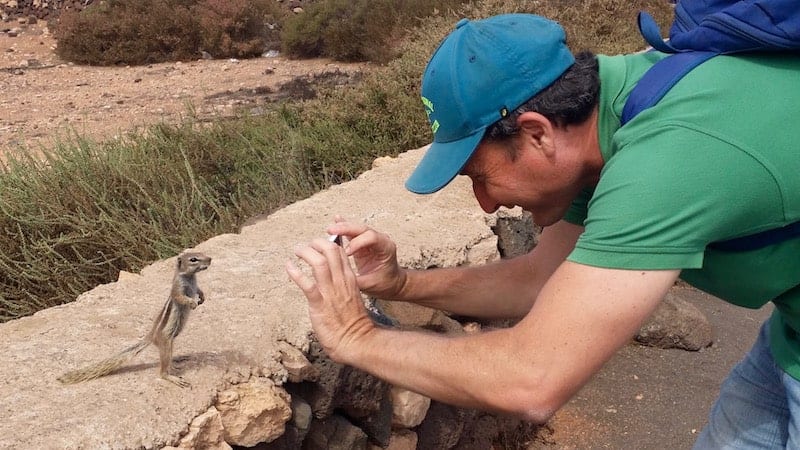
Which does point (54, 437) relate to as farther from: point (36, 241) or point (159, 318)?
point (36, 241)

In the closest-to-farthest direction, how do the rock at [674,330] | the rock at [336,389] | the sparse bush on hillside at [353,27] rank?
the rock at [336,389] < the rock at [674,330] < the sparse bush on hillside at [353,27]

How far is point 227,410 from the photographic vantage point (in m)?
2.53

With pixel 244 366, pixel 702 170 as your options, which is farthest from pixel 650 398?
pixel 702 170

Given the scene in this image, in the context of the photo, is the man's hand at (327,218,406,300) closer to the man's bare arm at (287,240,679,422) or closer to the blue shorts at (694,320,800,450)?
the man's bare arm at (287,240,679,422)

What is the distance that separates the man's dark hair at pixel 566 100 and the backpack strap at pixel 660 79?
11cm

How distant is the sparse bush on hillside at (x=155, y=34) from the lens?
1741cm

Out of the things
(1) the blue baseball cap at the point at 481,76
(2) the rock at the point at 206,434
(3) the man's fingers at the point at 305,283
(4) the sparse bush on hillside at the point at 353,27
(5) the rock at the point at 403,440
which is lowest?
(4) the sparse bush on hillside at the point at 353,27

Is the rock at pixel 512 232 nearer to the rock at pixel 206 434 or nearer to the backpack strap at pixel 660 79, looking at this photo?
the rock at pixel 206 434

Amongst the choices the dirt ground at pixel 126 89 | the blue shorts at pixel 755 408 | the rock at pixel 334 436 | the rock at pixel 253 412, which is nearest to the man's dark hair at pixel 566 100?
the blue shorts at pixel 755 408

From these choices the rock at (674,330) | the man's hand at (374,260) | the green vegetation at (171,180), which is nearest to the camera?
the man's hand at (374,260)

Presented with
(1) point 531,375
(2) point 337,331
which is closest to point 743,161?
(1) point 531,375

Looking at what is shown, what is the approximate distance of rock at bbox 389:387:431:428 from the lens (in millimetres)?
3375

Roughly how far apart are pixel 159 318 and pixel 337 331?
61 cm

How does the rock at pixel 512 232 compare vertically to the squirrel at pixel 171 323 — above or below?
below
